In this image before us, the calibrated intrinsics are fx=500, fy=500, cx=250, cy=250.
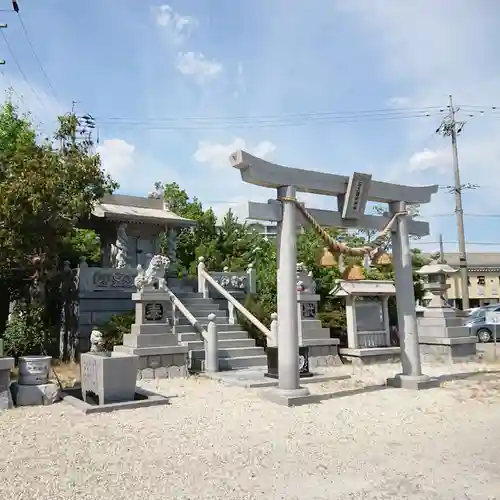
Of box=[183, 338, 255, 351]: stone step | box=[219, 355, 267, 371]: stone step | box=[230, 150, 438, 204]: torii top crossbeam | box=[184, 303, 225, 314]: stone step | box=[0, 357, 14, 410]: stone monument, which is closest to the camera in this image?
box=[0, 357, 14, 410]: stone monument

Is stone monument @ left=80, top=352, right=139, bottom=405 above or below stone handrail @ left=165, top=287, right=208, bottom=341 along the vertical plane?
below

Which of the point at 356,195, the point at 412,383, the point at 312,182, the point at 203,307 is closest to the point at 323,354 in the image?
the point at 203,307

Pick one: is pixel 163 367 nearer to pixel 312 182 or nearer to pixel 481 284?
pixel 312 182

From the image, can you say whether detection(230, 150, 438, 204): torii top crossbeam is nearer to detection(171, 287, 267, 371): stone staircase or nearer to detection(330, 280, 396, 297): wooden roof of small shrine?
detection(330, 280, 396, 297): wooden roof of small shrine

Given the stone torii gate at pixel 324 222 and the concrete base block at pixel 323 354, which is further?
the concrete base block at pixel 323 354

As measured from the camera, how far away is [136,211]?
62.2 feet

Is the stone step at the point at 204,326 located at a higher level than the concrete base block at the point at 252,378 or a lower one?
higher

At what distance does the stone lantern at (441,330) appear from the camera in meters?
14.3

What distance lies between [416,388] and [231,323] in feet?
21.1

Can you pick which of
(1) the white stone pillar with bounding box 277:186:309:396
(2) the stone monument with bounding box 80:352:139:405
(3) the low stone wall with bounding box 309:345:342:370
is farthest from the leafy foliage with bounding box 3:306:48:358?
(1) the white stone pillar with bounding box 277:186:309:396

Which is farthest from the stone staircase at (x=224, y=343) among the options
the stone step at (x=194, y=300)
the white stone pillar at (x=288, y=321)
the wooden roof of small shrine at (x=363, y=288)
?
the white stone pillar at (x=288, y=321)

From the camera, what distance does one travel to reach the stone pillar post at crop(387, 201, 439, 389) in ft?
31.3

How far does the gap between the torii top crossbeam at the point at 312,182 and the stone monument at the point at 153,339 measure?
15.4 feet

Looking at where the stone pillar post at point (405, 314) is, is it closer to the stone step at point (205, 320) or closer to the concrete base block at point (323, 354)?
the concrete base block at point (323, 354)
